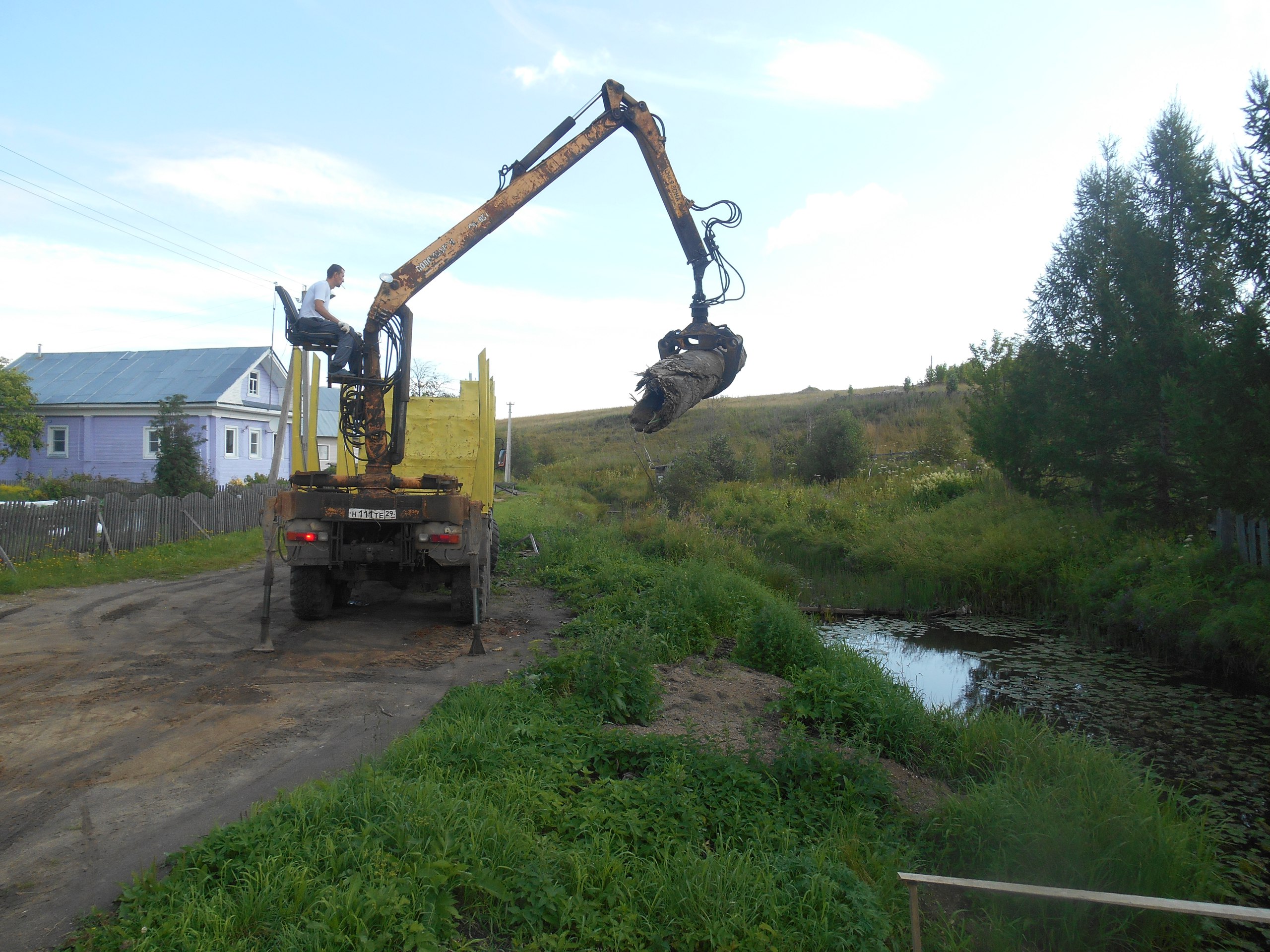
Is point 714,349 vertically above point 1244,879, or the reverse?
point 714,349

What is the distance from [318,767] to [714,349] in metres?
4.33

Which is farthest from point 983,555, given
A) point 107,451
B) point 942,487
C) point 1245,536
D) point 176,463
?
point 107,451

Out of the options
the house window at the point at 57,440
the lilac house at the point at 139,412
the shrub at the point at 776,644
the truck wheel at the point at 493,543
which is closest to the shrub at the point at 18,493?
the lilac house at the point at 139,412

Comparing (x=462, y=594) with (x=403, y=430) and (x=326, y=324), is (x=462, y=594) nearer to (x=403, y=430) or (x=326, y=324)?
(x=403, y=430)

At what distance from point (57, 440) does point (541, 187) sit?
3007 centimetres

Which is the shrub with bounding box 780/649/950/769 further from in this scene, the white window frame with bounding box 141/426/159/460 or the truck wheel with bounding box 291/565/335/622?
the white window frame with bounding box 141/426/159/460

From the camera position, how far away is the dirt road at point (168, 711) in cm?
392

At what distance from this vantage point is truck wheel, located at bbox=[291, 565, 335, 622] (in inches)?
368

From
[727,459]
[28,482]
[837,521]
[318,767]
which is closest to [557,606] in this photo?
[318,767]

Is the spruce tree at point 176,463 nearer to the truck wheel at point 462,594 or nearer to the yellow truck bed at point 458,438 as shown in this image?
the yellow truck bed at point 458,438

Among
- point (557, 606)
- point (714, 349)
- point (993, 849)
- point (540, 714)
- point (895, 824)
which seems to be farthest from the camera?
point (557, 606)

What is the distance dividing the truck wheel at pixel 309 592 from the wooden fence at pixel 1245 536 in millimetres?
10674

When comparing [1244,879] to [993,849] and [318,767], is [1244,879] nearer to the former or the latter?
[993,849]

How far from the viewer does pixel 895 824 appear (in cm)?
487
